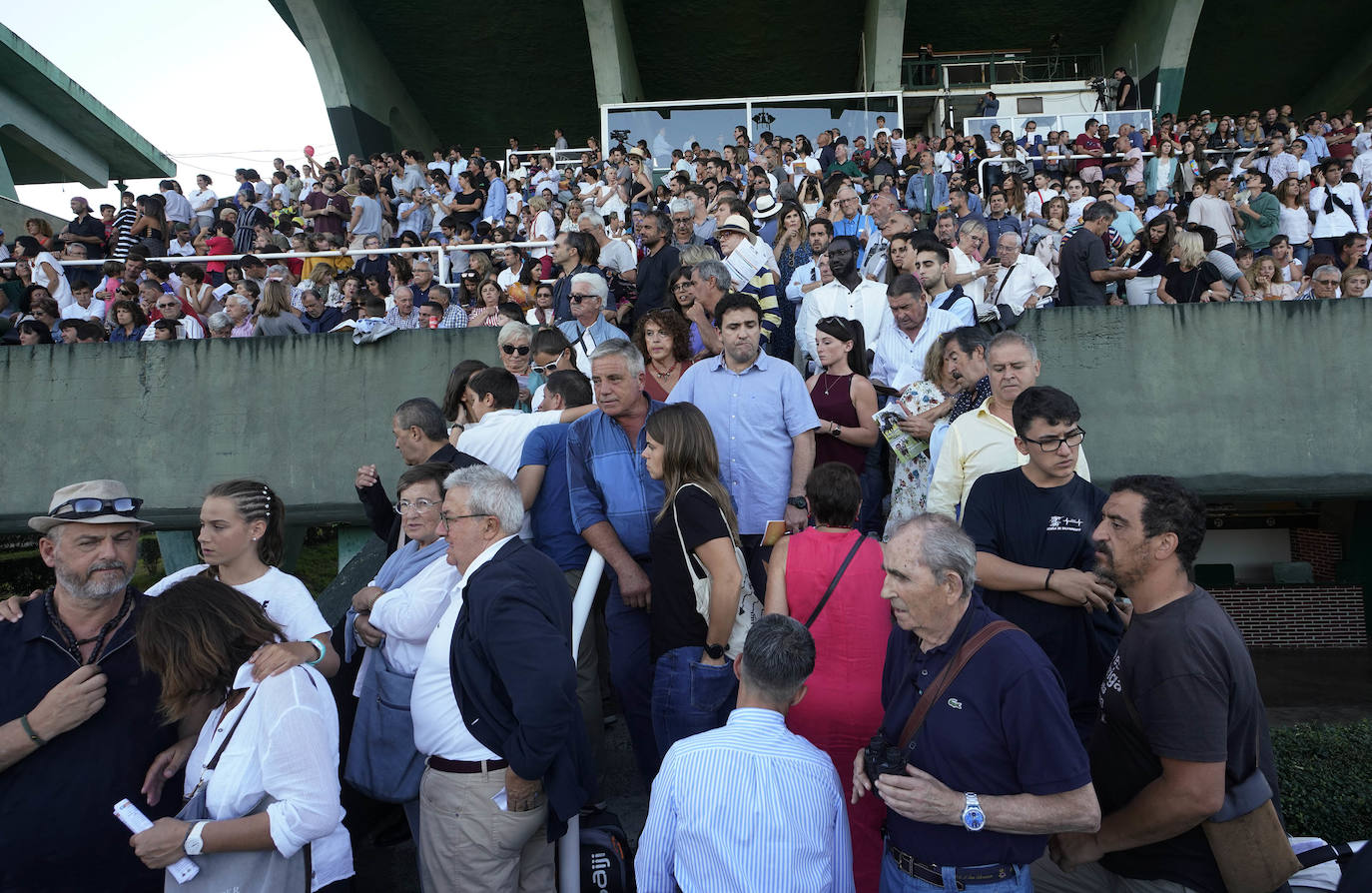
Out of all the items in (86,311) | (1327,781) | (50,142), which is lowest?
(1327,781)

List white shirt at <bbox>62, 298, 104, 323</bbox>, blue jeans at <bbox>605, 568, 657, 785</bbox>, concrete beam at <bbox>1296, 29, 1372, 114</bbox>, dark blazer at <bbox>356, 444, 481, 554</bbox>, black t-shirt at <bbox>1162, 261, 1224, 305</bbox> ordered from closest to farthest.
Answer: blue jeans at <bbox>605, 568, 657, 785</bbox> → dark blazer at <bbox>356, 444, 481, 554</bbox> → black t-shirt at <bbox>1162, 261, 1224, 305</bbox> → white shirt at <bbox>62, 298, 104, 323</bbox> → concrete beam at <bbox>1296, 29, 1372, 114</bbox>

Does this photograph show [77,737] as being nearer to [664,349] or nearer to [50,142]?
[664,349]

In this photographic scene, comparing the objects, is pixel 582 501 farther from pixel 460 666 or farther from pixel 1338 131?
pixel 1338 131

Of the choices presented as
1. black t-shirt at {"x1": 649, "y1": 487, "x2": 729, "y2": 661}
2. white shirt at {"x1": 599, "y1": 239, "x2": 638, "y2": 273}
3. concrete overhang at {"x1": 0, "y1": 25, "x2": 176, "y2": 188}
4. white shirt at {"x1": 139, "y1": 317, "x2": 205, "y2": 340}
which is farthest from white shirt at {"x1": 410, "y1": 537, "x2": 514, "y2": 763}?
concrete overhang at {"x1": 0, "y1": 25, "x2": 176, "y2": 188}

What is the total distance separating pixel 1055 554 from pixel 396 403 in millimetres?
6320

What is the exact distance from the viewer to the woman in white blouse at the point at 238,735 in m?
2.44

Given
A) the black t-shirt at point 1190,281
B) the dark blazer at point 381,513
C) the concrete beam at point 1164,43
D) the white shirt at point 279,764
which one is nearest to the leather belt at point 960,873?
the white shirt at point 279,764

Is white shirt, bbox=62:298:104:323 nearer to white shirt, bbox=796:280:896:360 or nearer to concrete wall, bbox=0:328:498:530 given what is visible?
concrete wall, bbox=0:328:498:530

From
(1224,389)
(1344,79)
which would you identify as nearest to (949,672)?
(1224,389)

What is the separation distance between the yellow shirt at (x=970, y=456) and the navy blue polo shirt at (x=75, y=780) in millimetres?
2962

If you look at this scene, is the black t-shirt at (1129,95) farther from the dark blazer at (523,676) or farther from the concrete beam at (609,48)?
the dark blazer at (523,676)

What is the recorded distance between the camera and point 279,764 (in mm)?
2479

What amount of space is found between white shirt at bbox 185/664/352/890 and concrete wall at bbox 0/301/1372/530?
223 inches

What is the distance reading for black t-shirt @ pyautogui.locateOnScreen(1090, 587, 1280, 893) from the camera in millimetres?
2396
